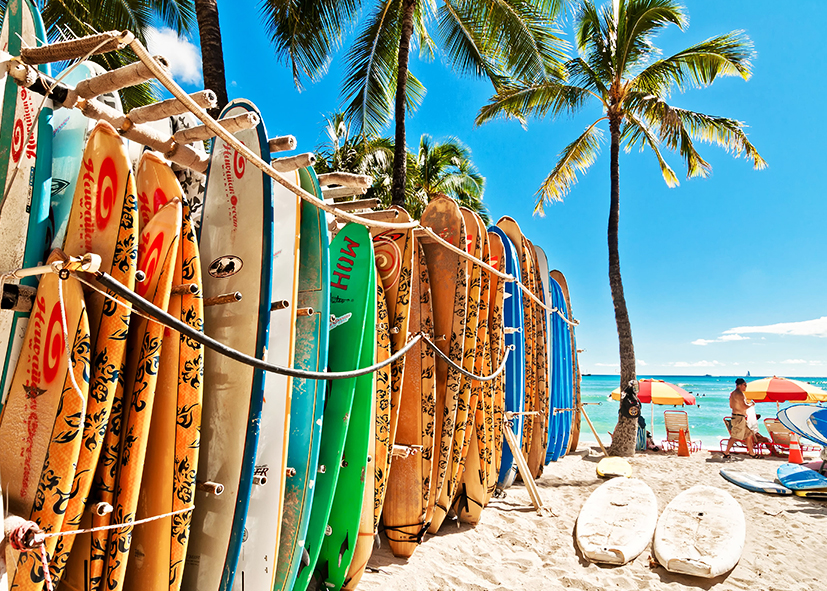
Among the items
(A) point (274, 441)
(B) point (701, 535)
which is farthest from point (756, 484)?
(A) point (274, 441)

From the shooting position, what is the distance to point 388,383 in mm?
2934

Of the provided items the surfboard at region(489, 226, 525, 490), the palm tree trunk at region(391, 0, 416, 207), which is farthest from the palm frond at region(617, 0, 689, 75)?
the surfboard at region(489, 226, 525, 490)

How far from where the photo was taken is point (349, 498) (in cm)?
266

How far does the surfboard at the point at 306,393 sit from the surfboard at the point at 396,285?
73 centimetres

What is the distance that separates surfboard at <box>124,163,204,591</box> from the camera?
63.9 inches

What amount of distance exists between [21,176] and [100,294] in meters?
0.47

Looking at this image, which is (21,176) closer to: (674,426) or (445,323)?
(445,323)

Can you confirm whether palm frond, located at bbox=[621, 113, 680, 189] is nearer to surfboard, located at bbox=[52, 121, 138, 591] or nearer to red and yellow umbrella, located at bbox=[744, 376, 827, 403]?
red and yellow umbrella, located at bbox=[744, 376, 827, 403]

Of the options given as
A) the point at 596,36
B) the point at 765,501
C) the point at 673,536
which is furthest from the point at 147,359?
the point at 596,36

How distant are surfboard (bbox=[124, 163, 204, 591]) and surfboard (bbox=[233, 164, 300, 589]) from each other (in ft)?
1.18

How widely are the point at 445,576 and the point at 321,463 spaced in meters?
1.11

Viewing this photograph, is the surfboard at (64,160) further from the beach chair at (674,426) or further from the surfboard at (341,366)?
the beach chair at (674,426)

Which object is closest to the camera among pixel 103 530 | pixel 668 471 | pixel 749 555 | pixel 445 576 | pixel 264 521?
pixel 103 530

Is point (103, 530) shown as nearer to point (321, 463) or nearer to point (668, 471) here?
point (321, 463)
